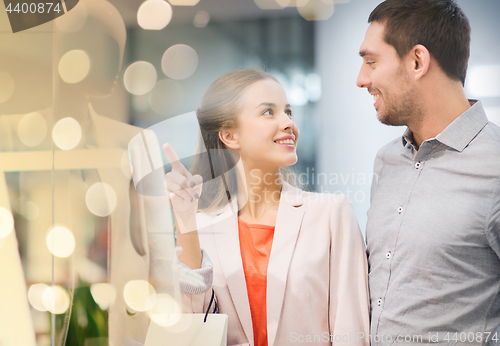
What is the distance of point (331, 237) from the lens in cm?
85

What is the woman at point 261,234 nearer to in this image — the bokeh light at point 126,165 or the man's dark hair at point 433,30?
the bokeh light at point 126,165

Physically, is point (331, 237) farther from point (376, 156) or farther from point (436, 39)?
point (436, 39)

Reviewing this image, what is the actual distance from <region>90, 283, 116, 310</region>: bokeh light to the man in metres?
0.66

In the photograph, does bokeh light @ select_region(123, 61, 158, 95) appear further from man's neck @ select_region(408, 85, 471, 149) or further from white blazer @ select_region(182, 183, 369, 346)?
man's neck @ select_region(408, 85, 471, 149)

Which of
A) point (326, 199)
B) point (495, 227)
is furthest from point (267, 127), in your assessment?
point (495, 227)

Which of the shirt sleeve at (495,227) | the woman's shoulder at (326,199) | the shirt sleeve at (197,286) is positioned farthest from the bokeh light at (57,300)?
the shirt sleeve at (495,227)

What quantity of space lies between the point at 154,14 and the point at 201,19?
0.13 m

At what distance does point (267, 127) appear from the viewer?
0.87 metres

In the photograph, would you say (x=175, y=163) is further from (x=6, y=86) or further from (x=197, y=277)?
(x=6, y=86)

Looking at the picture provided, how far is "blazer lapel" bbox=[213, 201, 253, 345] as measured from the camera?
83 cm

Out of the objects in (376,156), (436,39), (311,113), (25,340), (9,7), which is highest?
(9,7)

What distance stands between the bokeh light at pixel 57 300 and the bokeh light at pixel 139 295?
17 cm

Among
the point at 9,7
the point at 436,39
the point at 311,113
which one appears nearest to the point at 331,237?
the point at 311,113

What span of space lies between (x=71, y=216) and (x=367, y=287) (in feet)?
2.55
